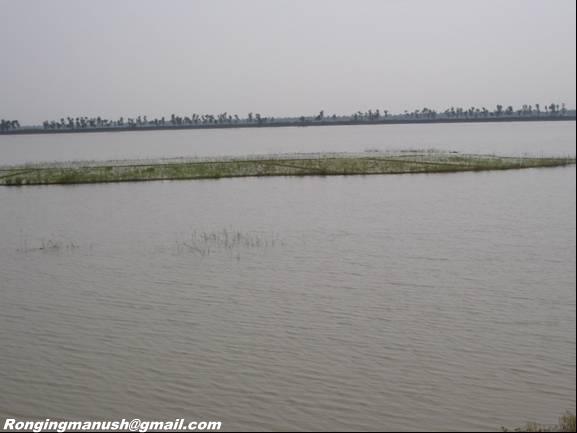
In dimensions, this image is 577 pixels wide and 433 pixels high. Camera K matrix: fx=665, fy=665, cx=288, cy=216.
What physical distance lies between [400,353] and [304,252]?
747 cm

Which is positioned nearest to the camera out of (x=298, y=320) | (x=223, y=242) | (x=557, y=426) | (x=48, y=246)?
(x=557, y=426)

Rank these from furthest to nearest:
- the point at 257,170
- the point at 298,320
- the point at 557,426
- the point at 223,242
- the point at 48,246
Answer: the point at 257,170, the point at 48,246, the point at 223,242, the point at 298,320, the point at 557,426

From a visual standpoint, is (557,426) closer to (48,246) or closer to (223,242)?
(223,242)

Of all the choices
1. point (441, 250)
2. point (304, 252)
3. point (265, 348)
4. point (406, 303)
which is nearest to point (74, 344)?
point (265, 348)

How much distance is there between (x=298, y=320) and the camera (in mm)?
11312

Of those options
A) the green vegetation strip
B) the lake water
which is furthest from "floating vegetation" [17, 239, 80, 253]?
the green vegetation strip

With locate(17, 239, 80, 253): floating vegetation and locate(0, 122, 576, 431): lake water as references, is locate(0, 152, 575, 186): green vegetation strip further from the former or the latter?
locate(17, 239, 80, 253): floating vegetation

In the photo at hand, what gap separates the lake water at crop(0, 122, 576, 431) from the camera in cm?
813

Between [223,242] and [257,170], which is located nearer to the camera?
[223,242]

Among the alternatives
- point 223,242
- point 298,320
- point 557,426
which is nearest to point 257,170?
point 223,242

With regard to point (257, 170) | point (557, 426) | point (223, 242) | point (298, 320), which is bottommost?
point (557, 426)

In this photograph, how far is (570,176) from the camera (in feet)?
112

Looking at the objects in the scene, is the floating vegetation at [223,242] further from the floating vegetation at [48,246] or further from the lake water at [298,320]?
the floating vegetation at [48,246]

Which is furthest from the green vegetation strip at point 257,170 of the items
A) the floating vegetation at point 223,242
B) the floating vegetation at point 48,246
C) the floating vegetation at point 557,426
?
the floating vegetation at point 557,426
